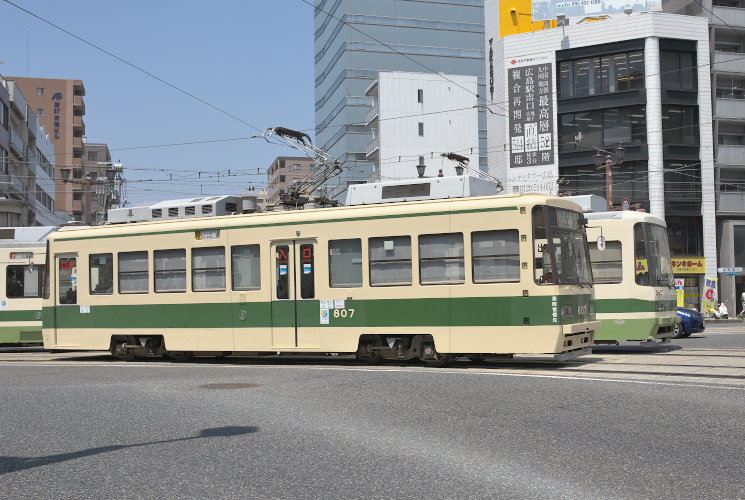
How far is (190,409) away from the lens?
1005 cm

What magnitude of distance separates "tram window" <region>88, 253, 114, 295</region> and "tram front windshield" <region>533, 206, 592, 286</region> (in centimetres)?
951

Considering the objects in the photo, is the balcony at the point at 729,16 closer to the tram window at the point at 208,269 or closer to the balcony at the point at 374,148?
the balcony at the point at 374,148

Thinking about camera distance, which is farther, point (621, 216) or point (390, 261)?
point (621, 216)

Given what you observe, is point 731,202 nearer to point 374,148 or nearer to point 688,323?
point 688,323

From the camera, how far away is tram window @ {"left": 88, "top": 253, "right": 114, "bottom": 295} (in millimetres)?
19047

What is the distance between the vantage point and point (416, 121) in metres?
71.9

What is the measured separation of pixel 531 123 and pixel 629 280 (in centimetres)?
3350

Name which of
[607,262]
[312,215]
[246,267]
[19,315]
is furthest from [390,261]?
[19,315]

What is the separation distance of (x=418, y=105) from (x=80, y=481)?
67.2m

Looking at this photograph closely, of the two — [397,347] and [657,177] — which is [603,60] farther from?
[397,347]

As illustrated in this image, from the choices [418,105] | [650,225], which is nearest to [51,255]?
[650,225]

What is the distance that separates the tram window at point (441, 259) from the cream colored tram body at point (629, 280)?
4.65m

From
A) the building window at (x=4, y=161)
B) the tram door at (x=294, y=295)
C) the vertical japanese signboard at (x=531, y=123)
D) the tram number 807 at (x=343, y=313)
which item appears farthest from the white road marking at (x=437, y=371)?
the building window at (x=4, y=161)

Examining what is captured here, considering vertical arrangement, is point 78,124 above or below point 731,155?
above
